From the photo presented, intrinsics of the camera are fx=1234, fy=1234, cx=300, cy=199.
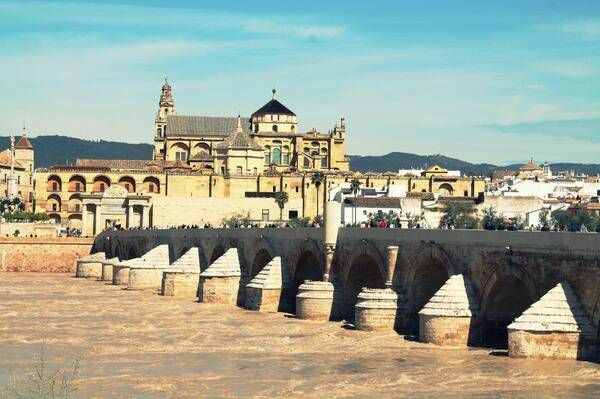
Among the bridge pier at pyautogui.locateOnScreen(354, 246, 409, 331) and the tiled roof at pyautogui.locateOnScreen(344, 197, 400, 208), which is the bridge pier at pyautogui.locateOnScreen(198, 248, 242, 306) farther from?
the tiled roof at pyautogui.locateOnScreen(344, 197, 400, 208)

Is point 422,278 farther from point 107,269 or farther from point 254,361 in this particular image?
point 107,269

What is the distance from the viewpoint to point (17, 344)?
154ft

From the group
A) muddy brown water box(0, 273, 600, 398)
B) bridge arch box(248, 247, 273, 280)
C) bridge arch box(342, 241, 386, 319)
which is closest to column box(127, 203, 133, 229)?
bridge arch box(248, 247, 273, 280)

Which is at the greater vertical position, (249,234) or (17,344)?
(249,234)

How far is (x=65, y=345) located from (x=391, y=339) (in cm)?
1234

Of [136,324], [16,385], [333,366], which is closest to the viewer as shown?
[16,385]

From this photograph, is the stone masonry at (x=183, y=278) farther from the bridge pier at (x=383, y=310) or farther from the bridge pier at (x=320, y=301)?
the bridge pier at (x=383, y=310)

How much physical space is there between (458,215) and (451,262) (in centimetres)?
6170

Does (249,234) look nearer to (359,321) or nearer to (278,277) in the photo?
(278,277)

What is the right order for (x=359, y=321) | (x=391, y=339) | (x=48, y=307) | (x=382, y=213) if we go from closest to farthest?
(x=391, y=339)
(x=359, y=321)
(x=48, y=307)
(x=382, y=213)

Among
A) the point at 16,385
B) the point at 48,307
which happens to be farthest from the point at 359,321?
the point at 48,307

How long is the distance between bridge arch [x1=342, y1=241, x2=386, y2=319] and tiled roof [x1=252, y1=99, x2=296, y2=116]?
336 ft

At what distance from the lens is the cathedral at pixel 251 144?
474 feet

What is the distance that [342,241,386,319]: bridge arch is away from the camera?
2127 inches
